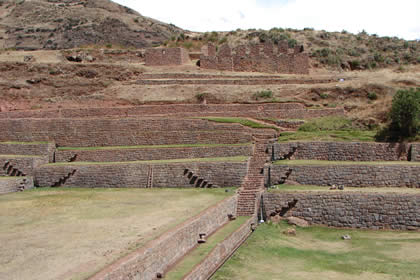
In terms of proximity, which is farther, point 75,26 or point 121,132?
point 75,26

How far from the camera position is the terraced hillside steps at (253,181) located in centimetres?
2009

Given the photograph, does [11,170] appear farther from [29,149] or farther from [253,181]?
[253,181]

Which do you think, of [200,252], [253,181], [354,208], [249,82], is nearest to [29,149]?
[253,181]

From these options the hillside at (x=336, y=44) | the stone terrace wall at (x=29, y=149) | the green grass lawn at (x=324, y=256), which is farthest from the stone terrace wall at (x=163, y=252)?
the hillside at (x=336, y=44)

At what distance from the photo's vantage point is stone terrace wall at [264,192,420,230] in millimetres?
17688

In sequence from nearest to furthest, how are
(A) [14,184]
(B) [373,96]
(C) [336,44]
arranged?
(A) [14,184], (B) [373,96], (C) [336,44]

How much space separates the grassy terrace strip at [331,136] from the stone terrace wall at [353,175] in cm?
356

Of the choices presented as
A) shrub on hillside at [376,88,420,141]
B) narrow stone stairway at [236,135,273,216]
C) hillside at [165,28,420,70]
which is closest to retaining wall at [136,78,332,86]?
narrow stone stairway at [236,135,273,216]

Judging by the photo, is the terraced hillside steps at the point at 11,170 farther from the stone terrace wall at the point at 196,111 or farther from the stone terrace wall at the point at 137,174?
the stone terrace wall at the point at 196,111

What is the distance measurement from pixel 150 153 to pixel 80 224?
10.5 meters

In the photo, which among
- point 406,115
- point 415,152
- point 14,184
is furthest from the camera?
point 14,184

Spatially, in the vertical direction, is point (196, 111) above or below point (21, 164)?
above

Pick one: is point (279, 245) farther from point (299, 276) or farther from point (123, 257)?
point (123, 257)

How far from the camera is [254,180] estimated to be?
22.1 m
